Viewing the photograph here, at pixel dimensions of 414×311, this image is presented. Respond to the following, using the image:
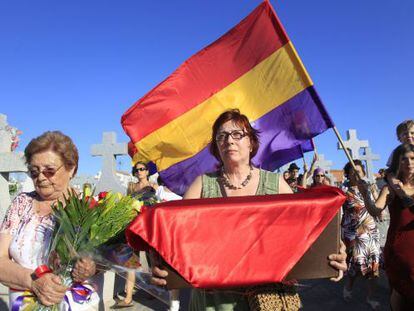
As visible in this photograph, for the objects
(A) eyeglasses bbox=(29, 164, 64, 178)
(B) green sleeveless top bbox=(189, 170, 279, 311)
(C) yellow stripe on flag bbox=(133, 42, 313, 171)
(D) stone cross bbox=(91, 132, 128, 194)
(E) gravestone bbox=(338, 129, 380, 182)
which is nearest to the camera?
(B) green sleeveless top bbox=(189, 170, 279, 311)

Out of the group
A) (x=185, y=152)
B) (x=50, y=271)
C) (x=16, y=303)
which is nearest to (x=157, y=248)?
(x=50, y=271)

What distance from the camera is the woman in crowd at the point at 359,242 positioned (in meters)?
5.21

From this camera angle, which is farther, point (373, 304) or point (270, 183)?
point (373, 304)

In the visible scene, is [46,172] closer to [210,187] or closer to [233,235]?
[210,187]

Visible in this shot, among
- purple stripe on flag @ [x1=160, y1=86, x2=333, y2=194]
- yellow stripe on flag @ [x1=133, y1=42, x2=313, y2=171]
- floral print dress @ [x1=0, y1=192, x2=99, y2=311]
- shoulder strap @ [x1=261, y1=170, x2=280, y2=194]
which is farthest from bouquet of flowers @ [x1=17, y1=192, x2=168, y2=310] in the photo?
yellow stripe on flag @ [x1=133, y1=42, x2=313, y2=171]

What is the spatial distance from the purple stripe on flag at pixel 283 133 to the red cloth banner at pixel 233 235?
257 cm

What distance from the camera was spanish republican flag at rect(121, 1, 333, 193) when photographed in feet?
14.3

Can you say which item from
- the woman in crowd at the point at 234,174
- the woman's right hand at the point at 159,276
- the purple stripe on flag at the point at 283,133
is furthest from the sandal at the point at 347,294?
the woman's right hand at the point at 159,276

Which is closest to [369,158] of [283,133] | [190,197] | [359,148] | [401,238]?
[359,148]

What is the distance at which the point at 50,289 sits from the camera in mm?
1827

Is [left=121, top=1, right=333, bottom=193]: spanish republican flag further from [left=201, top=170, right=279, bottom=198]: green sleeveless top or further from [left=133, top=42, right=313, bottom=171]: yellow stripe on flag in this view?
[left=201, top=170, right=279, bottom=198]: green sleeveless top

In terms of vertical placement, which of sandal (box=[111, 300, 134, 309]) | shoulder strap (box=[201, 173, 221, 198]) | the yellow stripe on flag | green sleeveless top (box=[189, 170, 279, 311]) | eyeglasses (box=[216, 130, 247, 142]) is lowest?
sandal (box=[111, 300, 134, 309])

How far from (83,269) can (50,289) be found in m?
0.18

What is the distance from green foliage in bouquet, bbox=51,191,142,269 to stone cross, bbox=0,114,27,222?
3743 millimetres
